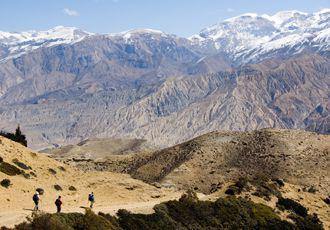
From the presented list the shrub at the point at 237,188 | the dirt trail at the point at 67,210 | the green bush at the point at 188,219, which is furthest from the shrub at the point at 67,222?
the shrub at the point at 237,188

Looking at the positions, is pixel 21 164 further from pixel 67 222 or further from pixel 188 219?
pixel 67 222

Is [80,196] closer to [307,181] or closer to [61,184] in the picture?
[61,184]

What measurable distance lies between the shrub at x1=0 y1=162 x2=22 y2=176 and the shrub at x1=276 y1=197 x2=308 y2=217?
1195 inches

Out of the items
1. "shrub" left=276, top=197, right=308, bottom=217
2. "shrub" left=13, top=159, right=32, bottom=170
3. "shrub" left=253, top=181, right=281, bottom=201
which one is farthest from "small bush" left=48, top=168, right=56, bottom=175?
"shrub" left=276, top=197, right=308, bottom=217

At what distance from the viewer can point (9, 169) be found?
6291cm

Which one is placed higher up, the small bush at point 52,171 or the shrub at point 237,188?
the small bush at point 52,171

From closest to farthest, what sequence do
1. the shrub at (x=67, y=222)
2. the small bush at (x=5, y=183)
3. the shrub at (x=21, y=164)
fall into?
the shrub at (x=67, y=222)
the small bush at (x=5, y=183)
the shrub at (x=21, y=164)

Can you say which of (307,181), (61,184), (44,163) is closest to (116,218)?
(61,184)

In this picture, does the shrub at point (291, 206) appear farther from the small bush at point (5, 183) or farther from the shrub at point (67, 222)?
the small bush at point (5, 183)

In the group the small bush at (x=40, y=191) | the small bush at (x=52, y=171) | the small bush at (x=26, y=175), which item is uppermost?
the small bush at (x=52, y=171)

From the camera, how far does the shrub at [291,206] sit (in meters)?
68.0

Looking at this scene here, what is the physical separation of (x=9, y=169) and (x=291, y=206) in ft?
107

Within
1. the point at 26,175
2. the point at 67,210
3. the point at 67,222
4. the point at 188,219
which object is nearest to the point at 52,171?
the point at 26,175

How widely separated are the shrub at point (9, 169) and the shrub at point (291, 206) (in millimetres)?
30341
